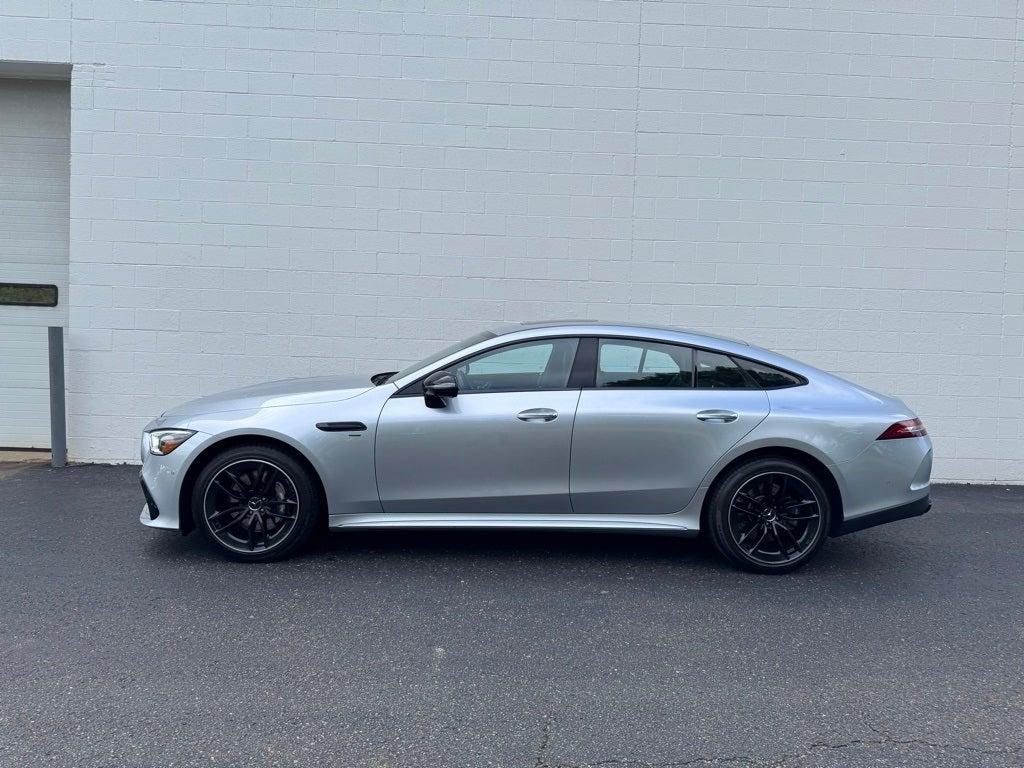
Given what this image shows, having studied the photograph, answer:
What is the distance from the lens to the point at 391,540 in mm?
6105

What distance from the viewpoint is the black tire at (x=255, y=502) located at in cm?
543

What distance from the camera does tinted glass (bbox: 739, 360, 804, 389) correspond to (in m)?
5.64

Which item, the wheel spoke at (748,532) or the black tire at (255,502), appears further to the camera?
the wheel spoke at (748,532)

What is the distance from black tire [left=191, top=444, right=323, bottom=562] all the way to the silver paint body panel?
0.11 meters

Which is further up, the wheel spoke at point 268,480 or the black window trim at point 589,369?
the black window trim at point 589,369

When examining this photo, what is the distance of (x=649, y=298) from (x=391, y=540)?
11.9ft

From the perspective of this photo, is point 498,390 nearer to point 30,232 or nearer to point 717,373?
point 717,373

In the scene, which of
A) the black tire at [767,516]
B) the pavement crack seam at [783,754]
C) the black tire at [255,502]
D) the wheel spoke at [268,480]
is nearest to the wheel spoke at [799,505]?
the black tire at [767,516]

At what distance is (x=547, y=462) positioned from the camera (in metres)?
5.45

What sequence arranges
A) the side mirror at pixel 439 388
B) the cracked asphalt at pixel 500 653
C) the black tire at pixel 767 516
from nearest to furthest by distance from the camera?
the cracked asphalt at pixel 500 653 < the side mirror at pixel 439 388 < the black tire at pixel 767 516

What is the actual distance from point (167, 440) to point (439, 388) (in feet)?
5.52

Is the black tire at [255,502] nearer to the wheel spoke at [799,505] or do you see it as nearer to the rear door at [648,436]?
the rear door at [648,436]

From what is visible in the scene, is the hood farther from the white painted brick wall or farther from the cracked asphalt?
the white painted brick wall

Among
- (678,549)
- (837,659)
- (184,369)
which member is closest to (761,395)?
(678,549)
